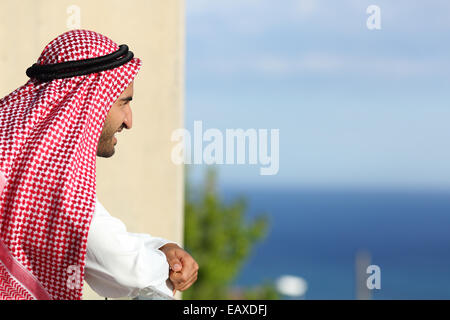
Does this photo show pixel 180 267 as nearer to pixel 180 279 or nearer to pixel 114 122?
pixel 180 279

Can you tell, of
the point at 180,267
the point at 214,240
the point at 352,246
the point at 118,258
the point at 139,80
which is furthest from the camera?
the point at 352,246

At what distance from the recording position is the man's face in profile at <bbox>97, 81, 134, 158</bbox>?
8.25 feet

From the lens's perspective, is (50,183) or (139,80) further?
(139,80)

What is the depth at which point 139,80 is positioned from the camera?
21.1 feet

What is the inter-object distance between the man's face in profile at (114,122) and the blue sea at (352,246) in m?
57.9

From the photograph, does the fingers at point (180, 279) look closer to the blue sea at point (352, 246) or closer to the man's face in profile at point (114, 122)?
the man's face in profile at point (114, 122)

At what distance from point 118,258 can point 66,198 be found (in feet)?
0.68

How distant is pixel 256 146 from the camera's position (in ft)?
15.8

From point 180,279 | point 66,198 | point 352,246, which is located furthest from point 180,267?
point 352,246

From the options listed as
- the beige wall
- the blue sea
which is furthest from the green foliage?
the blue sea

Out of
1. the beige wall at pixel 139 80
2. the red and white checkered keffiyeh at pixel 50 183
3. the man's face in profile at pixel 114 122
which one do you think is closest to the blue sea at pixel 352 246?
the beige wall at pixel 139 80

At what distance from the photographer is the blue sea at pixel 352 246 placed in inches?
2756

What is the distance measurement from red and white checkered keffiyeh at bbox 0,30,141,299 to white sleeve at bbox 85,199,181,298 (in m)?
0.03
